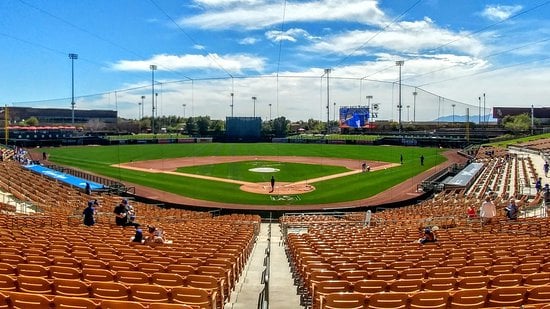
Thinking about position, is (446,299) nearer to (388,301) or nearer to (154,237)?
(388,301)

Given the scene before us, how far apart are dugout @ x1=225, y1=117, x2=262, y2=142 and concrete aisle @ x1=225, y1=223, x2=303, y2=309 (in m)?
97.5

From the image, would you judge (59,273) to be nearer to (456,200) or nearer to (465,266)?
(465,266)

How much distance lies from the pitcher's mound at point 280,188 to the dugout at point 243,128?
6988cm

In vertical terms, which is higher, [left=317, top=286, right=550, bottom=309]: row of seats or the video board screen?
the video board screen

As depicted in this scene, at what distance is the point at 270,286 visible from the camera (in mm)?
10633

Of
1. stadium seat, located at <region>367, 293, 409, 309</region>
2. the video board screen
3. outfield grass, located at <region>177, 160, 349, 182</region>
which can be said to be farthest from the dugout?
stadium seat, located at <region>367, 293, 409, 309</region>

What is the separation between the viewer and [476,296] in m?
6.18

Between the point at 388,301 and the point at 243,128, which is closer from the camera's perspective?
the point at 388,301

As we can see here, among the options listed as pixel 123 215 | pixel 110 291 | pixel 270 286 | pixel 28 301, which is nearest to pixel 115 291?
pixel 110 291

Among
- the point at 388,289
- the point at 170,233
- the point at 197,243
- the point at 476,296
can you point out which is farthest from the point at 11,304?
the point at 170,233

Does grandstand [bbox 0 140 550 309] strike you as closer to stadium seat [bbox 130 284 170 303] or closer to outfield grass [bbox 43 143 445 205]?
stadium seat [bbox 130 284 170 303]

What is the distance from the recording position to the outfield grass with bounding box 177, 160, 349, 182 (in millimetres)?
47906

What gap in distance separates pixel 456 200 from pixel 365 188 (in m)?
11.2

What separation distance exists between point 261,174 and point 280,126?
7835 centimetres
